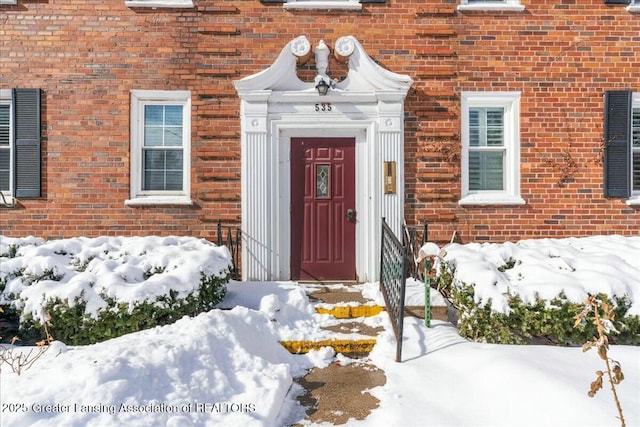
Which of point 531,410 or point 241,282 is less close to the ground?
point 241,282

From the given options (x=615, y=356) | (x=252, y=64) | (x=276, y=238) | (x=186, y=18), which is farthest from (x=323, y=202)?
(x=615, y=356)

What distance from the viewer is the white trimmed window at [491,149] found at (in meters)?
6.17

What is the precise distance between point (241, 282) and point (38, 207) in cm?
322

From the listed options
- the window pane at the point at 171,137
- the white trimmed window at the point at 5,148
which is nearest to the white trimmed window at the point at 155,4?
the window pane at the point at 171,137

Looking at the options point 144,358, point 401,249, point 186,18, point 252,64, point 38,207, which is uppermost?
point 186,18

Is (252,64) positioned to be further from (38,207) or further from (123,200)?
(38,207)

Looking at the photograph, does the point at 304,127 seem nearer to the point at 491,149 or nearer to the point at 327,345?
the point at 491,149

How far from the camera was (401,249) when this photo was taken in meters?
3.97

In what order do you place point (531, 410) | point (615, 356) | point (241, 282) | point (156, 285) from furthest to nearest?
point (241, 282) < point (156, 285) < point (615, 356) < point (531, 410)

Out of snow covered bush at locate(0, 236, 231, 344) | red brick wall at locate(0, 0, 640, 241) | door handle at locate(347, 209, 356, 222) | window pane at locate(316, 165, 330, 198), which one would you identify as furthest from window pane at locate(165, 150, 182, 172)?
door handle at locate(347, 209, 356, 222)

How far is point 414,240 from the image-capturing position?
6008mm

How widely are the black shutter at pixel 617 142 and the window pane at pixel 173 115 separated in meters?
6.37

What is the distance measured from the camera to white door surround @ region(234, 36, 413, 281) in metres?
5.86

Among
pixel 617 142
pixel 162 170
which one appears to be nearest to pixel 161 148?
pixel 162 170
